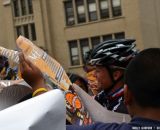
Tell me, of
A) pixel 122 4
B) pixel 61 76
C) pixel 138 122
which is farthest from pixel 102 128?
pixel 122 4

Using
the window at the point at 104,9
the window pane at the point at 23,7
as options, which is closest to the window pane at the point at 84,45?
the window at the point at 104,9

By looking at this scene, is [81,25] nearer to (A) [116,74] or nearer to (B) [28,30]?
(B) [28,30]

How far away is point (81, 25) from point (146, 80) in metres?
39.5

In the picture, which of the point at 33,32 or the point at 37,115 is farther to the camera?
the point at 33,32

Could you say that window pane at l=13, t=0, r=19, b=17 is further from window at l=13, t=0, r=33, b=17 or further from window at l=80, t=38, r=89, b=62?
window at l=80, t=38, r=89, b=62

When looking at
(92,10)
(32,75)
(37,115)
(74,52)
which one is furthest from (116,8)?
(37,115)

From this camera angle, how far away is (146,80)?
7.31 feet

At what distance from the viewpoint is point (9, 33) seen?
43.8 metres

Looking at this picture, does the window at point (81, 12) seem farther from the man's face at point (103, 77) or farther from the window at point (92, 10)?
the man's face at point (103, 77)

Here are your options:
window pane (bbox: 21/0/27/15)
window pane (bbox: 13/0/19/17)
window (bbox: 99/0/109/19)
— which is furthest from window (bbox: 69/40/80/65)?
window pane (bbox: 13/0/19/17)

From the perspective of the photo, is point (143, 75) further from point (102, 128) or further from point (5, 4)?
point (5, 4)

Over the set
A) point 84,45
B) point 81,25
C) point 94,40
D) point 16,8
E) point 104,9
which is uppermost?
point 16,8

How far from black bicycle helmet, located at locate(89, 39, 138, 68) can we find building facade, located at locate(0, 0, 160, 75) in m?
35.9

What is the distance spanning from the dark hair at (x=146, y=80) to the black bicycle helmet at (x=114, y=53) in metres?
1.18
